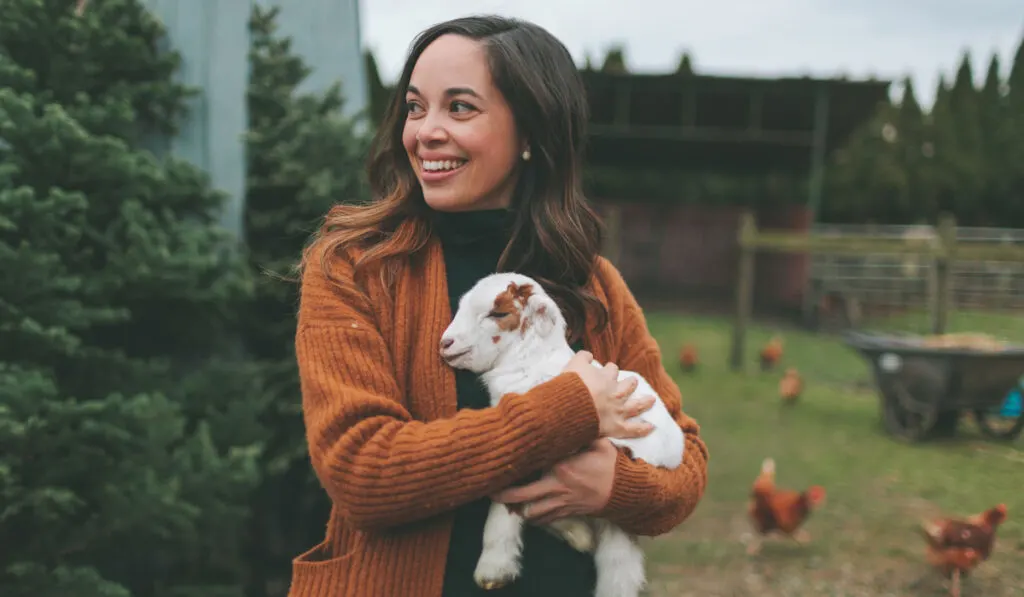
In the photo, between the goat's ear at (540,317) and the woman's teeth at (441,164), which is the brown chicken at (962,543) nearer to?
the goat's ear at (540,317)

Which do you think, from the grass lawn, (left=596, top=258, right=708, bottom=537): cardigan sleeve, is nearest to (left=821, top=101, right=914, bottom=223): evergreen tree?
the grass lawn

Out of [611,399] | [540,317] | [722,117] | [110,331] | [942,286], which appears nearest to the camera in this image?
[611,399]

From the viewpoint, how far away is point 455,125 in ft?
5.20

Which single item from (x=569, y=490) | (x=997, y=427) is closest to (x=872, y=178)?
(x=997, y=427)

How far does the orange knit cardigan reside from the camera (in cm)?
137

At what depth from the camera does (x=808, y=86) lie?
546 inches

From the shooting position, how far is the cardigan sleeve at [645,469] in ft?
4.95

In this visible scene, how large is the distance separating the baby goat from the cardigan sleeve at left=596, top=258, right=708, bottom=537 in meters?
0.05

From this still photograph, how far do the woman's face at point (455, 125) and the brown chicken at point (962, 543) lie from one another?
123 inches

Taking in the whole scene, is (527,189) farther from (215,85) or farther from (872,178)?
(872,178)

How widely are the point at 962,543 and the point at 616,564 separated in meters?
2.82

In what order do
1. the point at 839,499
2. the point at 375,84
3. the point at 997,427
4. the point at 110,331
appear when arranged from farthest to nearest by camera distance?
1. the point at 375,84
2. the point at 997,427
3. the point at 839,499
4. the point at 110,331

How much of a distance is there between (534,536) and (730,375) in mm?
8778

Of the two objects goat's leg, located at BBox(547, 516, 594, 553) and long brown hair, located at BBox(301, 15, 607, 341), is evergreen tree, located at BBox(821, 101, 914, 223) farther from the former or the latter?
goat's leg, located at BBox(547, 516, 594, 553)
